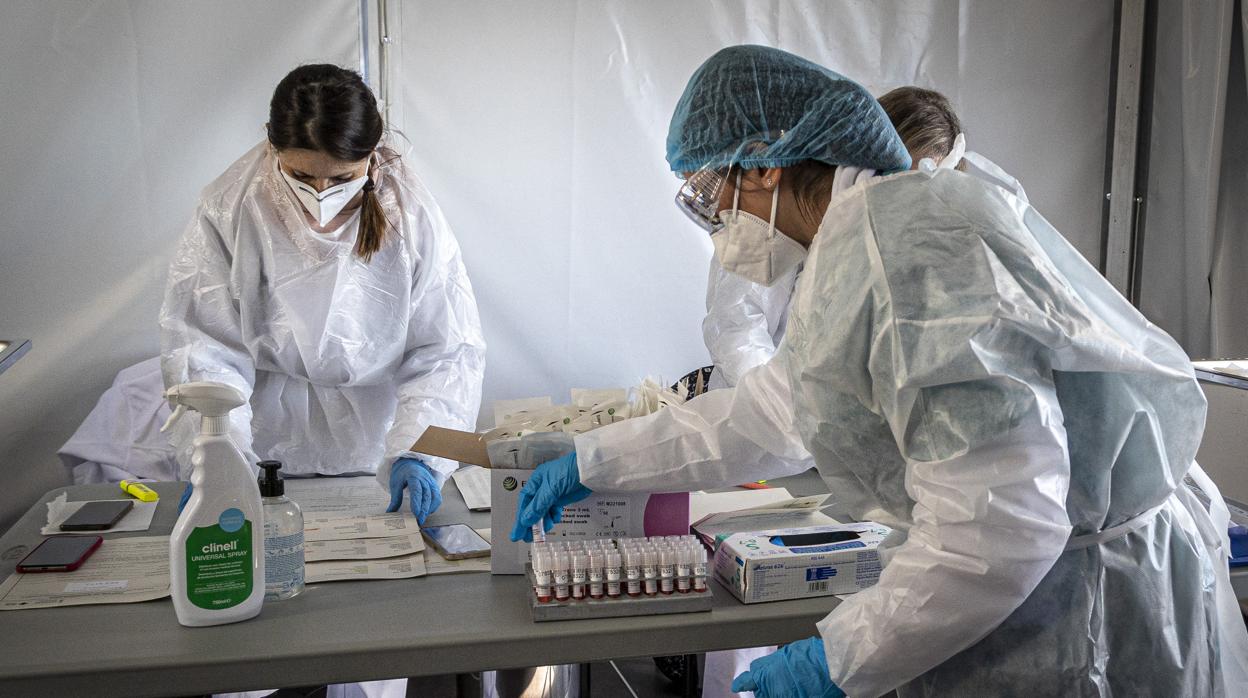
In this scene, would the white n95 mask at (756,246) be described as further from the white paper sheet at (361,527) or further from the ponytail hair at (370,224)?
the ponytail hair at (370,224)

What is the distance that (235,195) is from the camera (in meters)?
1.77

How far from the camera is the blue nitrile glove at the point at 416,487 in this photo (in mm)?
1441

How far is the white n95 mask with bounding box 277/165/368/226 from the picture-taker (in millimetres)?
1693

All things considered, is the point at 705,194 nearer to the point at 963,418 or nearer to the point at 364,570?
the point at 963,418

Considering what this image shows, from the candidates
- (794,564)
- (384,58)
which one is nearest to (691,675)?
(794,564)

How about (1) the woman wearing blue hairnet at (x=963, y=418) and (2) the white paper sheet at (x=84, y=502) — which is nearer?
(1) the woman wearing blue hairnet at (x=963, y=418)

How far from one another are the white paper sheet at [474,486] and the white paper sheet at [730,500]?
35cm

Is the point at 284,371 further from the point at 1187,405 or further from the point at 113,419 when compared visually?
→ the point at 1187,405

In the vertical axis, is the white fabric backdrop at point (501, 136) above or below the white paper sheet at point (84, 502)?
above

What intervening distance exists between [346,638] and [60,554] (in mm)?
499

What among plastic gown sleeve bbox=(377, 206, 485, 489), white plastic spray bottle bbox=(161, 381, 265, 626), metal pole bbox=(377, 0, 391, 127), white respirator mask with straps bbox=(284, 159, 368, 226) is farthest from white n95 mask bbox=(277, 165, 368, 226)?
metal pole bbox=(377, 0, 391, 127)

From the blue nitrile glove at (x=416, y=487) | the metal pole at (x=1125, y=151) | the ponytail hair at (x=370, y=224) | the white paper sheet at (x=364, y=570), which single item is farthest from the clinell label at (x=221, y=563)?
the metal pole at (x=1125, y=151)

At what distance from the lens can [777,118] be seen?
1062mm

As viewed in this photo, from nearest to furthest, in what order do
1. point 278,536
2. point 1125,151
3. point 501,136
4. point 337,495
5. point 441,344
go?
point 278,536 → point 337,495 → point 441,344 → point 501,136 → point 1125,151
